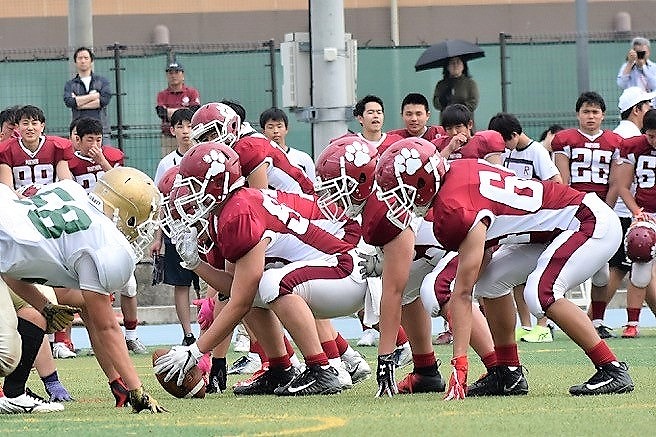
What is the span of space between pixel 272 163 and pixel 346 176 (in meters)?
2.02

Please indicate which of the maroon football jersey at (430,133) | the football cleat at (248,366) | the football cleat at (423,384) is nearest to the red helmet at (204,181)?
the football cleat at (423,384)

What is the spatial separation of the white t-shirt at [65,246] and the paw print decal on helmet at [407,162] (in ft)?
4.59

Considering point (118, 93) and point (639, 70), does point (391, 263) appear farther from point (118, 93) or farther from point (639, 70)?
point (639, 70)

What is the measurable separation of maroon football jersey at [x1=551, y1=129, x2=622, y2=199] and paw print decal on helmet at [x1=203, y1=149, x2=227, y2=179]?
17.8 feet

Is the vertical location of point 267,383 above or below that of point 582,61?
below

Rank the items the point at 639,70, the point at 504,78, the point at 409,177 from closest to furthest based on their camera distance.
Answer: the point at 409,177 → the point at 639,70 → the point at 504,78

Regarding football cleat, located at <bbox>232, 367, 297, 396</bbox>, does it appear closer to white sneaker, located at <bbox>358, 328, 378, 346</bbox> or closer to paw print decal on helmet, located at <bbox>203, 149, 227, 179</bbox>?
paw print decal on helmet, located at <bbox>203, 149, 227, 179</bbox>

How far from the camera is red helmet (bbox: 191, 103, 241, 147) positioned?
349 inches

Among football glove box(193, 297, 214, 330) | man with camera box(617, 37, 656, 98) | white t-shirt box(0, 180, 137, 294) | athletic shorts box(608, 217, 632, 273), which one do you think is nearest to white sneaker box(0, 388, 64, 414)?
white t-shirt box(0, 180, 137, 294)

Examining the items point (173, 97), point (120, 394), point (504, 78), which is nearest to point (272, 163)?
point (120, 394)

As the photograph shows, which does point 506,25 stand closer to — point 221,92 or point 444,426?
point 221,92

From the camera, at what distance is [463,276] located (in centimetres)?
723

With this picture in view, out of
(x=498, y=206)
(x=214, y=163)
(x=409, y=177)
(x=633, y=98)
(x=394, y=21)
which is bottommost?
(x=498, y=206)

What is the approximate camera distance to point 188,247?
8.23 m
